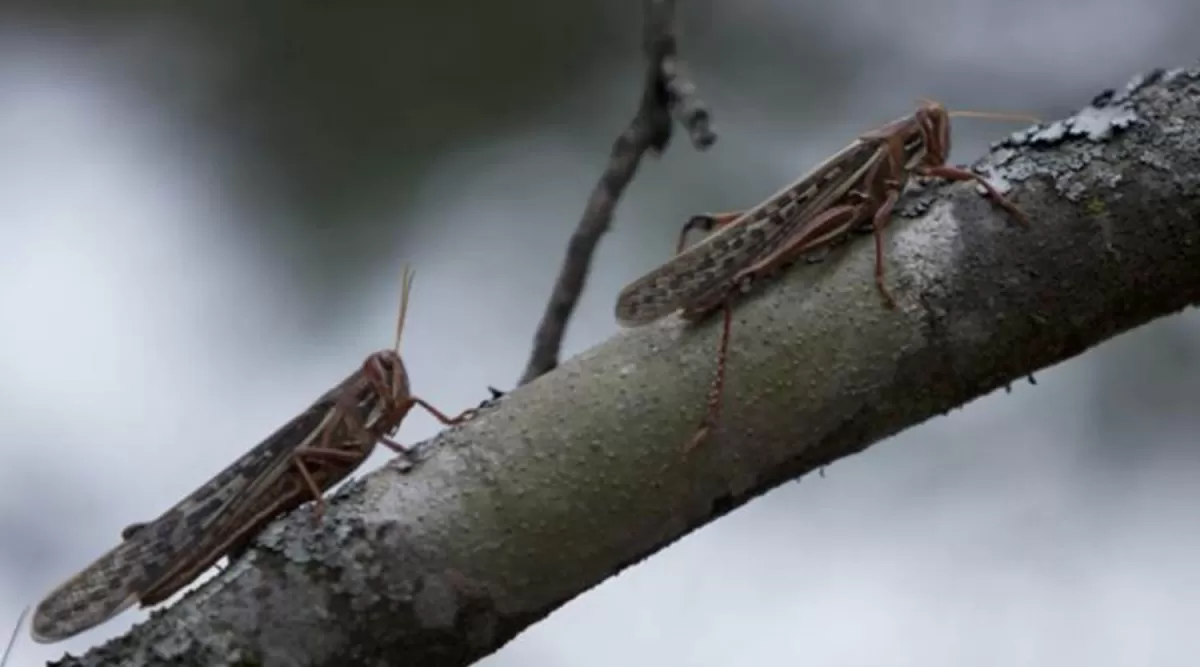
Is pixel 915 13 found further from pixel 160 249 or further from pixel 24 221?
pixel 24 221

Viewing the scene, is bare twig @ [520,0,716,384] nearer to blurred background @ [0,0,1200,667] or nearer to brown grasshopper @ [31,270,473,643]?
brown grasshopper @ [31,270,473,643]

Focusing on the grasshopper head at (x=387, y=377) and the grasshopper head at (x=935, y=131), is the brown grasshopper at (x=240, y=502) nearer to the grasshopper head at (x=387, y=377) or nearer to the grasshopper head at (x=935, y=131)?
the grasshopper head at (x=387, y=377)

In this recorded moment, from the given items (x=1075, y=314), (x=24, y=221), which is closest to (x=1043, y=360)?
(x=1075, y=314)

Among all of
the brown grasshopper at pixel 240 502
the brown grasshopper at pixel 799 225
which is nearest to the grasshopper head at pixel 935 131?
the brown grasshopper at pixel 799 225

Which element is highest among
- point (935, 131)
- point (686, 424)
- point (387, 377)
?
point (387, 377)

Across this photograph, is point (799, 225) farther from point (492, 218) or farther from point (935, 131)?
→ point (492, 218)

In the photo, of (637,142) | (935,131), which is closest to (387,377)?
(637,142)

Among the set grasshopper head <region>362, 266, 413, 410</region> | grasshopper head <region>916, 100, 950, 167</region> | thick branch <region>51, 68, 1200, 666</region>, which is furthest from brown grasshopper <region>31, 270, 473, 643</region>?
grasshopper head <region>916, 100, 950, 167</region>
